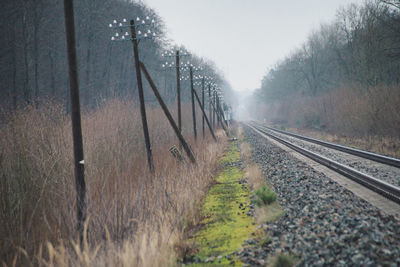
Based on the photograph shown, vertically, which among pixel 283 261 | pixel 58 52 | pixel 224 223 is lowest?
pixel 224 223

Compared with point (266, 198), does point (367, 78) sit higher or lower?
higher

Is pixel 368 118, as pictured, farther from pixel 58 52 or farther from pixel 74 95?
pixel 58 52

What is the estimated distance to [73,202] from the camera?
4266 millimetres

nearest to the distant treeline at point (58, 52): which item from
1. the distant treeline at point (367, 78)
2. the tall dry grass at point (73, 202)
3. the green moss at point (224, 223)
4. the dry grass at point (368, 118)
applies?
the tall dry grass at point (73, 202)

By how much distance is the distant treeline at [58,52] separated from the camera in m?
17.7

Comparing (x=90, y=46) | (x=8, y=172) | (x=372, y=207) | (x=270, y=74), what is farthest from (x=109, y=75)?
(x=270, y=74)

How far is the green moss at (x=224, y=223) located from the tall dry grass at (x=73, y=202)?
1.39 ft

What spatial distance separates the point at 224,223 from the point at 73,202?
302 cm

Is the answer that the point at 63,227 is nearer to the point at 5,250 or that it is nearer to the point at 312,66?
the point at 5,250

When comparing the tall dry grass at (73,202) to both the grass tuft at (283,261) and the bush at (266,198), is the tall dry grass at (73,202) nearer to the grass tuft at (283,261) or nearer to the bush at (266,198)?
the grass tuft at (283,261)

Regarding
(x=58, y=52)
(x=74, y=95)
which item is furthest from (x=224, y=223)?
(x=58, y=52)

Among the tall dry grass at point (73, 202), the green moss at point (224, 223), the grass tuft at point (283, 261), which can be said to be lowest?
the green moss at point (224, 223)

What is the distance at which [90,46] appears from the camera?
2623 cm

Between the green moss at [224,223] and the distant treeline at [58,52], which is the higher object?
the distant treeline at [58,52]
